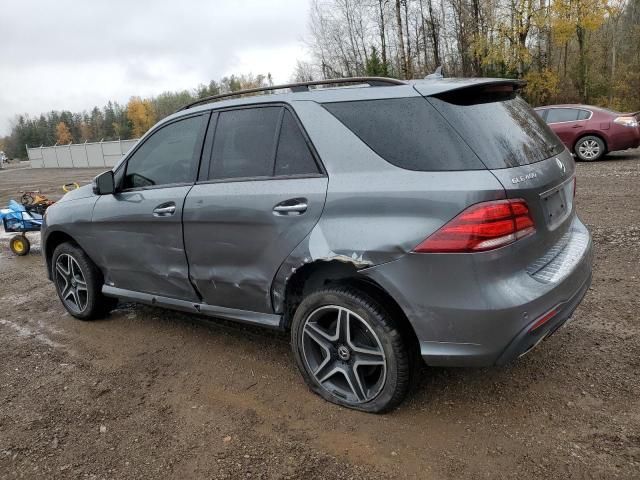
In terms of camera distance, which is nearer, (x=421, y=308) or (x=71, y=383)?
(x=421, y=308)

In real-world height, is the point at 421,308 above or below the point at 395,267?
below

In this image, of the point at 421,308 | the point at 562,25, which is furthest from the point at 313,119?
the point at 562,25

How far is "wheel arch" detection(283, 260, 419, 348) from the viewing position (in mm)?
2699

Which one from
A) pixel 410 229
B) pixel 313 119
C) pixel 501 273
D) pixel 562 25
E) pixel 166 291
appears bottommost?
pixel 166 291

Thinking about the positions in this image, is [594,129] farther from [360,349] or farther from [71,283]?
[71,283]

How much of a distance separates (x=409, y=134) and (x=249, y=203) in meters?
1.07

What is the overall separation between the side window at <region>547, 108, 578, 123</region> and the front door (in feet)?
38.8

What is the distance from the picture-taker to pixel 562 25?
24.5 metres

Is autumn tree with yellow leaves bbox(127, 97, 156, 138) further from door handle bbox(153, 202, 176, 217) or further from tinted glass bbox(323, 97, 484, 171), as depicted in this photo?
tinted glass bbox(323, 97, 484, 171)

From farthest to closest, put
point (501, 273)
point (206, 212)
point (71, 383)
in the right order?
point (71, 383) < point (206, 212) < point (501, 273)

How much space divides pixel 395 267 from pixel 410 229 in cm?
20

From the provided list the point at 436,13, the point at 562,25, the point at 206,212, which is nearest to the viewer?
the point at 206,212

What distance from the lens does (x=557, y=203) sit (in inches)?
109

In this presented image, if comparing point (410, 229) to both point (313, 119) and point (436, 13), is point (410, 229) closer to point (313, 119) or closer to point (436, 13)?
point (313, 119)
